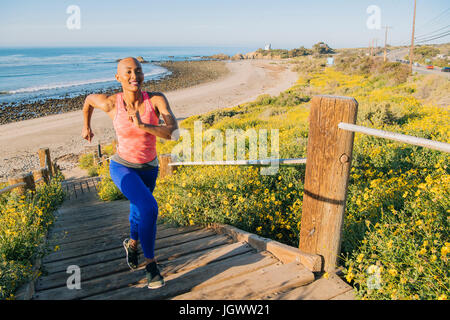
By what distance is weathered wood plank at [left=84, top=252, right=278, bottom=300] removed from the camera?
7.82 ft

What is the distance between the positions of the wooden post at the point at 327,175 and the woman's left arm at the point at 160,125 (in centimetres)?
111

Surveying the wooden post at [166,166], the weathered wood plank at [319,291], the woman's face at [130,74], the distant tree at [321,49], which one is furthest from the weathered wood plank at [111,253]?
the distant tree at [321,49]

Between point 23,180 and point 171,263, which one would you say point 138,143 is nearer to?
point 171,263

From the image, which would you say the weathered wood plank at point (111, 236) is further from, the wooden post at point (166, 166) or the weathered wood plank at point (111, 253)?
the wooden post at point (166, 166)

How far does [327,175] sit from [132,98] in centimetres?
174

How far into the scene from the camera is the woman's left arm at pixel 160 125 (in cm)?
250

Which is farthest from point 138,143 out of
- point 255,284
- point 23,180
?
point 23,180

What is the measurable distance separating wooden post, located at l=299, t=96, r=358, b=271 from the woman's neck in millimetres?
1465

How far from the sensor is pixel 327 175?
7.89 ft

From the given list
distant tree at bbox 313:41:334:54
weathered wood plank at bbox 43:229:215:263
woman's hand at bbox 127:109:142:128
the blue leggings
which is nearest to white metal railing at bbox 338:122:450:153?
woman's hand at bbox 127:109:142:128

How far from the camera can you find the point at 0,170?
52.1 ft

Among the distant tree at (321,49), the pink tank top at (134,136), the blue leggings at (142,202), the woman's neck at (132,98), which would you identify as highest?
the distant tree at (321,49)

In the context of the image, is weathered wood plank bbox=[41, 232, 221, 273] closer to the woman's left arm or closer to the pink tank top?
the pink tank top
